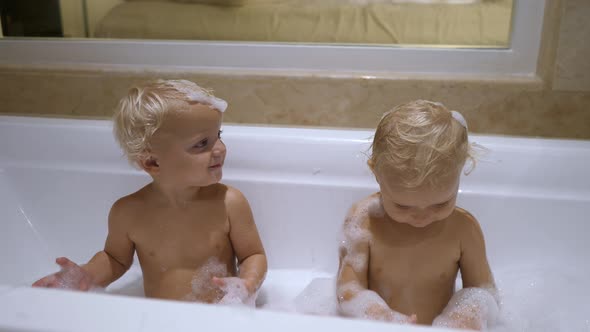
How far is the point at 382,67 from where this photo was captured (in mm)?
1447

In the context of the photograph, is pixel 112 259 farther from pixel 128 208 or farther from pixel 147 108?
pixel 147 108

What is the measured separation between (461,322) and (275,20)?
0.98 m

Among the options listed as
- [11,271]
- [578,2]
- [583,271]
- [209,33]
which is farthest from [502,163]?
[11,271]

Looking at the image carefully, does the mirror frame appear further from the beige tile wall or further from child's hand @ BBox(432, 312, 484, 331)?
child's hand @ BBox(432, 312, 484, 331)

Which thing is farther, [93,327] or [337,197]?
[337,197]

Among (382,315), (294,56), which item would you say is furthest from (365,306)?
(294,56)

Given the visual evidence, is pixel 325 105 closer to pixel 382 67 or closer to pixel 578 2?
pixel 382 67

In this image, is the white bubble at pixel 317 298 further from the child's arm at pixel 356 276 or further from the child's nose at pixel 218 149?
the child's nose at pixel 218 149

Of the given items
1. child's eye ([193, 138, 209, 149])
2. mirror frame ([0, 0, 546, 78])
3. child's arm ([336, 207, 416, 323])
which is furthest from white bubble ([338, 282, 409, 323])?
mirror frame ([0, 0, 546, 78])

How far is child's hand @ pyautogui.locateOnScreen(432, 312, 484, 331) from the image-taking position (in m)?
0.98

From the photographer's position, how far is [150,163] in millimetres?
1057

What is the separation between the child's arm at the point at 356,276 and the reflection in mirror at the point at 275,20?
2.06 feet

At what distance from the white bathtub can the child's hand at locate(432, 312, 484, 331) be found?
0.57 feet

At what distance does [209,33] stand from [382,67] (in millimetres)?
527
